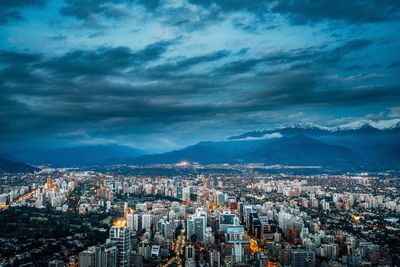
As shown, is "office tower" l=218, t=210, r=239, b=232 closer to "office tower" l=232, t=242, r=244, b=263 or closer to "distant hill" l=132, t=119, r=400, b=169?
"office tower" l=232, t=242, r=244, b=263

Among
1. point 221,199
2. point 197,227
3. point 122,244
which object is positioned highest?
point 221,199

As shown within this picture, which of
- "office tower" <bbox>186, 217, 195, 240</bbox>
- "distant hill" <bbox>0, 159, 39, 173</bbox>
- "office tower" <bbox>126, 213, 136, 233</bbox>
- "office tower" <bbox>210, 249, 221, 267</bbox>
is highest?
"distant hill" <bbox>0, 159, 39, 173</bbox>

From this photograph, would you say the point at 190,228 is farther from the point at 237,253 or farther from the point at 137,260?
the point at 137,260

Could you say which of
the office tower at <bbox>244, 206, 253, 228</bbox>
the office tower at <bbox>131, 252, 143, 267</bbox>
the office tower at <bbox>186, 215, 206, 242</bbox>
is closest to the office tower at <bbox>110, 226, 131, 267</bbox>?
the office tower at <bbox>131, 252, 143, 267</bbox>

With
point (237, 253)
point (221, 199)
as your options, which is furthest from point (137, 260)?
point (221, 199)

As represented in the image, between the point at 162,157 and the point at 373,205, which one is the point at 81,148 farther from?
the point at 373,205

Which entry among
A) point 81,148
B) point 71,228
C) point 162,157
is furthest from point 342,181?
point 81,148

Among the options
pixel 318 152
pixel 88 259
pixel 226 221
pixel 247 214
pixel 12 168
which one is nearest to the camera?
pixel 88 259
